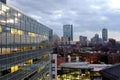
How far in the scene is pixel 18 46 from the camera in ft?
146

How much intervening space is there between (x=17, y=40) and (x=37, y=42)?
19.0m

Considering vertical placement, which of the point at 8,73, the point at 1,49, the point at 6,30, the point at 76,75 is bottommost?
the point at 76,75

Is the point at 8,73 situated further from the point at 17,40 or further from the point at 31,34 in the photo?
the point at 31,34

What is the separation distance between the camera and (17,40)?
144ft

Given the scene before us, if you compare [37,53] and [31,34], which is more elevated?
[31,34]

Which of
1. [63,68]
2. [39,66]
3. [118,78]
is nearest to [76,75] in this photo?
[63,68]

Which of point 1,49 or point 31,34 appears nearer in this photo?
point 1,49

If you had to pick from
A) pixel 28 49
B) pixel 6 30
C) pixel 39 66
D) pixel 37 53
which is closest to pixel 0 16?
pixel 6 30

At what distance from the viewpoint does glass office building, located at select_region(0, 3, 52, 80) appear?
3650cm

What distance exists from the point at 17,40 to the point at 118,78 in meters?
16.3

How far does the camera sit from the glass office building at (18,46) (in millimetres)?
36500

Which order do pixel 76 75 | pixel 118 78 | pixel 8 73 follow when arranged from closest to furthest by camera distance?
pixel 8 73, pixel 118 78, pixel 76 75

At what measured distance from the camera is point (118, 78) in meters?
43.4

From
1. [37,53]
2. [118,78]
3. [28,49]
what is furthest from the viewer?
[37,53]
